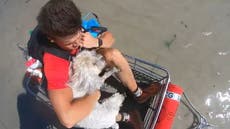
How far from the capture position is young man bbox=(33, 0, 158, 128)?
218cm

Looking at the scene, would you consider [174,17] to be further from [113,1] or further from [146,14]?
[113,1]

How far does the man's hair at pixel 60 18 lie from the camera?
2170mm

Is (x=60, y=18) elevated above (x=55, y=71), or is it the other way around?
(x=60, y=18)

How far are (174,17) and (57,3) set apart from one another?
1606 mm

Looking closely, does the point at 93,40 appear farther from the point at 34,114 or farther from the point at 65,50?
the point at 34,114

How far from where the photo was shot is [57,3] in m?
2.19

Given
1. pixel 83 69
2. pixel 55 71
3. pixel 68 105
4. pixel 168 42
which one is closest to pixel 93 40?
pixel 83 69

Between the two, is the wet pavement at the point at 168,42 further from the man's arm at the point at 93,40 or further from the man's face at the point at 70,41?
the man's face at the point at 70,41

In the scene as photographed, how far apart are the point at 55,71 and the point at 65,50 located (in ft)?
0.44

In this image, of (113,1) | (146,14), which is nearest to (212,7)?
(146,14)

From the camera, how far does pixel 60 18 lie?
217cm

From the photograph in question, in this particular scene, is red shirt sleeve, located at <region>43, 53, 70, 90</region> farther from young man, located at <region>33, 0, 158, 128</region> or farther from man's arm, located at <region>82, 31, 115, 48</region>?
man's arm, located at <region>82, 31, 115, 48</region>

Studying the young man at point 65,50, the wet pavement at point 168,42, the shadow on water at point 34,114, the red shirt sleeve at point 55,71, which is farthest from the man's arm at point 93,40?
the shadow on water at point 34,114

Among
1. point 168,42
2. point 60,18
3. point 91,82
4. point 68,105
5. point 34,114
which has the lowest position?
point 34,114
